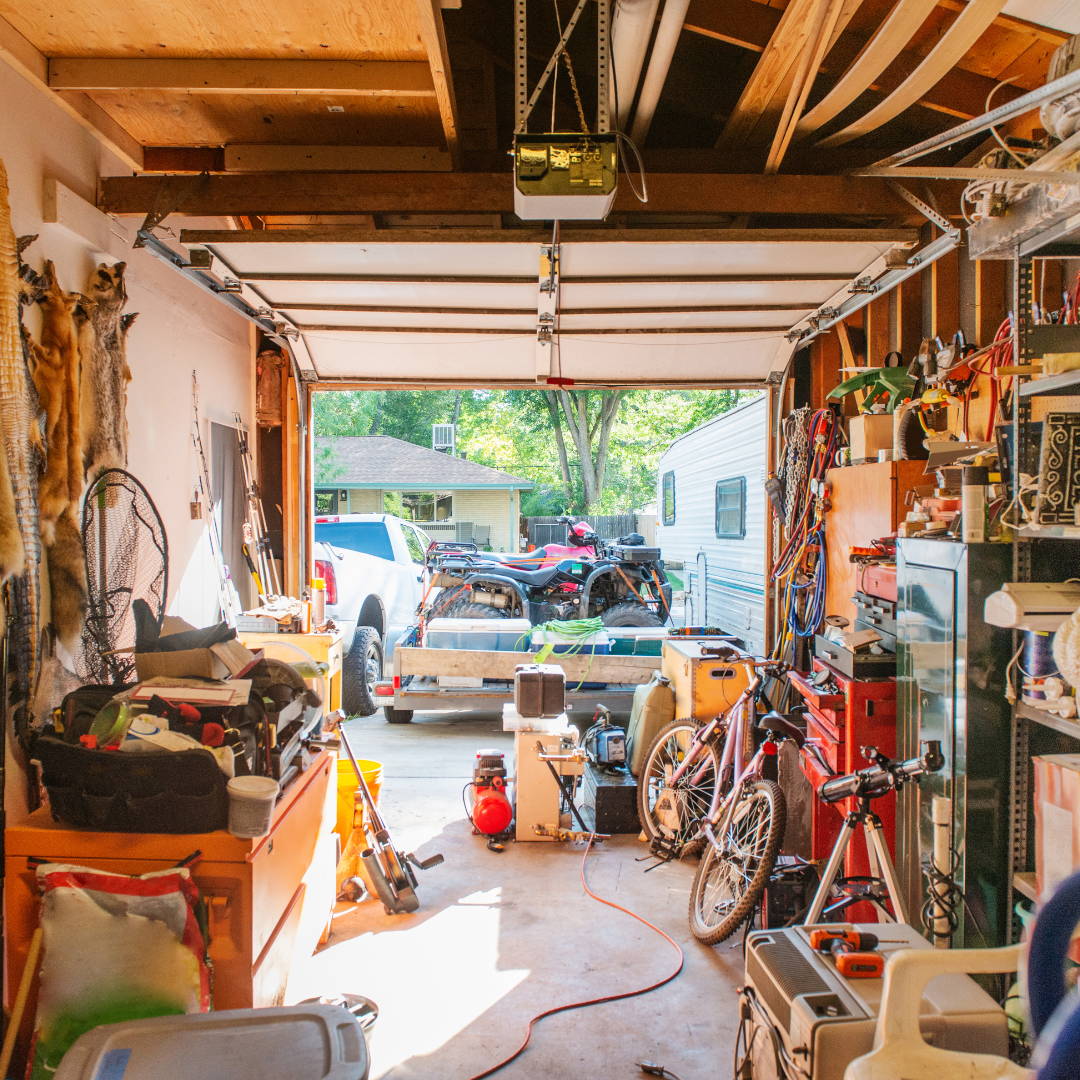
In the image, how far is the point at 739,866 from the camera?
333 cm

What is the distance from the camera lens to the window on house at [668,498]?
1200cm

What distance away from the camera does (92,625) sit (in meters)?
3.11

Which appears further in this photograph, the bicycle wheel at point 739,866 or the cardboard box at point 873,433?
the cardboard box at point 873,433

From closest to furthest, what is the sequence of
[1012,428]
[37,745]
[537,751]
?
[37,745] < [1012,428] < [537,751]

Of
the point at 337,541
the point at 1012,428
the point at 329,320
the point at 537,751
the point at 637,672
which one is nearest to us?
the point at 1012,428

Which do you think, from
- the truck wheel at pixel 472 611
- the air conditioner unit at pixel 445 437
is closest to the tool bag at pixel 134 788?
the truck wheel at pixel 472 611

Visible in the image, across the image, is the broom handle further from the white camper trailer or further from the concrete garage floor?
the white camper trailer

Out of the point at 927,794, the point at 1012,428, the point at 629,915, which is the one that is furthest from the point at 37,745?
the point at 1012,428

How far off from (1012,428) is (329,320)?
3671 millimetres

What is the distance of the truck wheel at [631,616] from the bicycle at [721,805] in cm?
256

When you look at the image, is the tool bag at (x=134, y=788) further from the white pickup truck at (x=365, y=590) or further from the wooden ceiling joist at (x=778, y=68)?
the white pickup truck at (x=365, y=590)

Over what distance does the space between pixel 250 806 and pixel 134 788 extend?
336mm

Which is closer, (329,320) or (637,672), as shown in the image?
(329,320)

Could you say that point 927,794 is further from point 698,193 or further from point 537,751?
point 698,193
